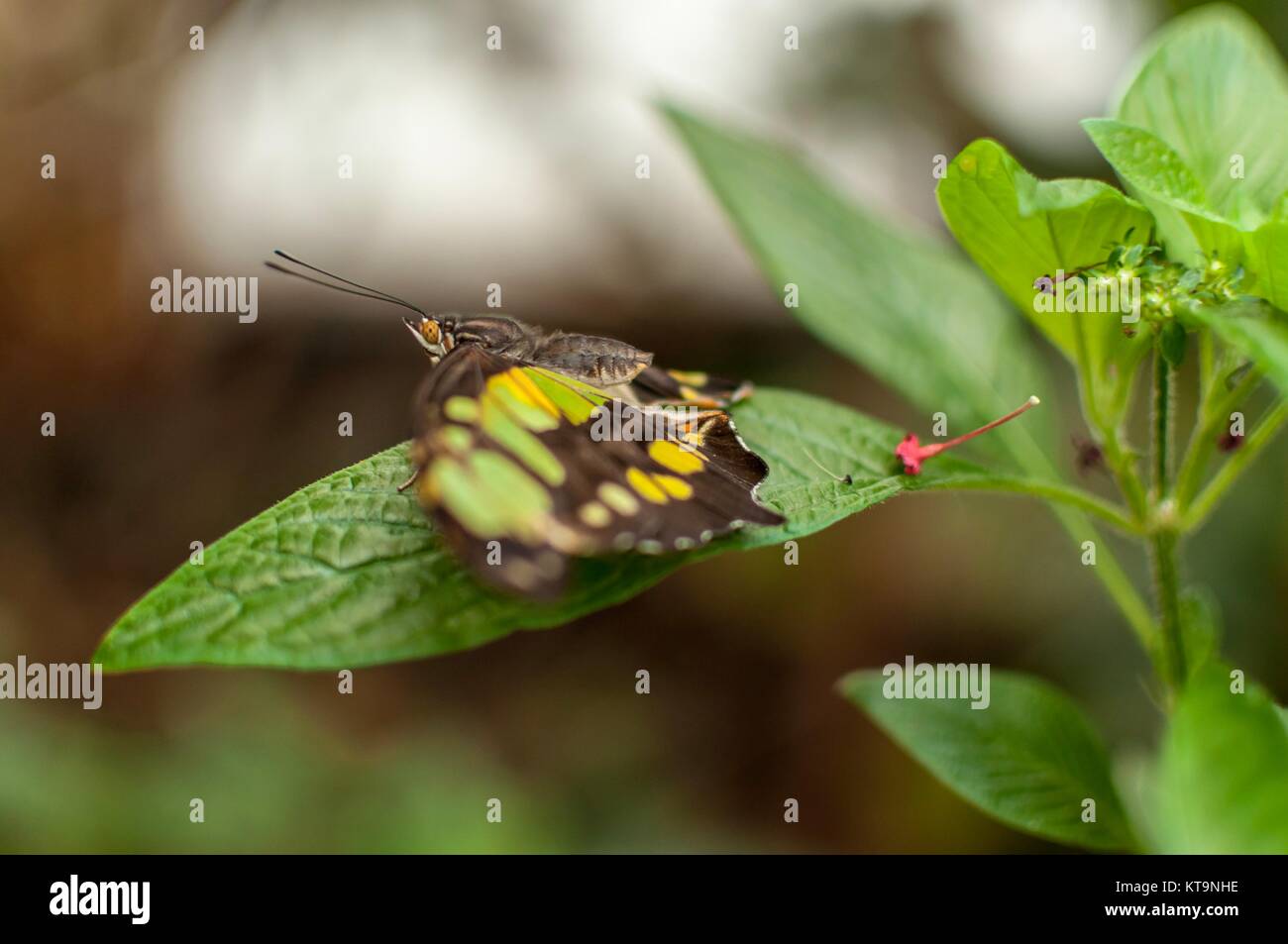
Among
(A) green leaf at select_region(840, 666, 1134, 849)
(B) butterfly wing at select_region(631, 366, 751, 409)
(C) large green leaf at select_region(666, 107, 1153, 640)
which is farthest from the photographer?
(C) large green leaf at select_region(666, 107, 1153, 640)

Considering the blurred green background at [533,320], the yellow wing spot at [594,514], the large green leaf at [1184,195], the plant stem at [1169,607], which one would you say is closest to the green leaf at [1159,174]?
the large green leaf at [1184,195]

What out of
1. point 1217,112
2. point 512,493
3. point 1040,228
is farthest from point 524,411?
point 1217,112

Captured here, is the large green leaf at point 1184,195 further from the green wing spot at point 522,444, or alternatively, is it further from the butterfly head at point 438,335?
the butterfly head at point 438,335

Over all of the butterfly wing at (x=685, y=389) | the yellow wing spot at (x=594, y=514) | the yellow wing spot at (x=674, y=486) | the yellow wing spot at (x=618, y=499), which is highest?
the butterfly wing at (x=685, y=389)

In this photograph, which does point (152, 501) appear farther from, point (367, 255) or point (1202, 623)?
point (1202, 623)

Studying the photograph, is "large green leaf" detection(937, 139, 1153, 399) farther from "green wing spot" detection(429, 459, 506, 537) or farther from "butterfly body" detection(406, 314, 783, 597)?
"green wing spot" detection(429, 459, 506, 537)

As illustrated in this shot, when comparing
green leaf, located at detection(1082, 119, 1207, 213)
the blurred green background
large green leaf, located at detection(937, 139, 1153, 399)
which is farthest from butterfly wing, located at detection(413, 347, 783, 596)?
the blurred green background

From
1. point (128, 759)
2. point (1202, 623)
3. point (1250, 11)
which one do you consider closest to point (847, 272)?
point (1202, 623)
